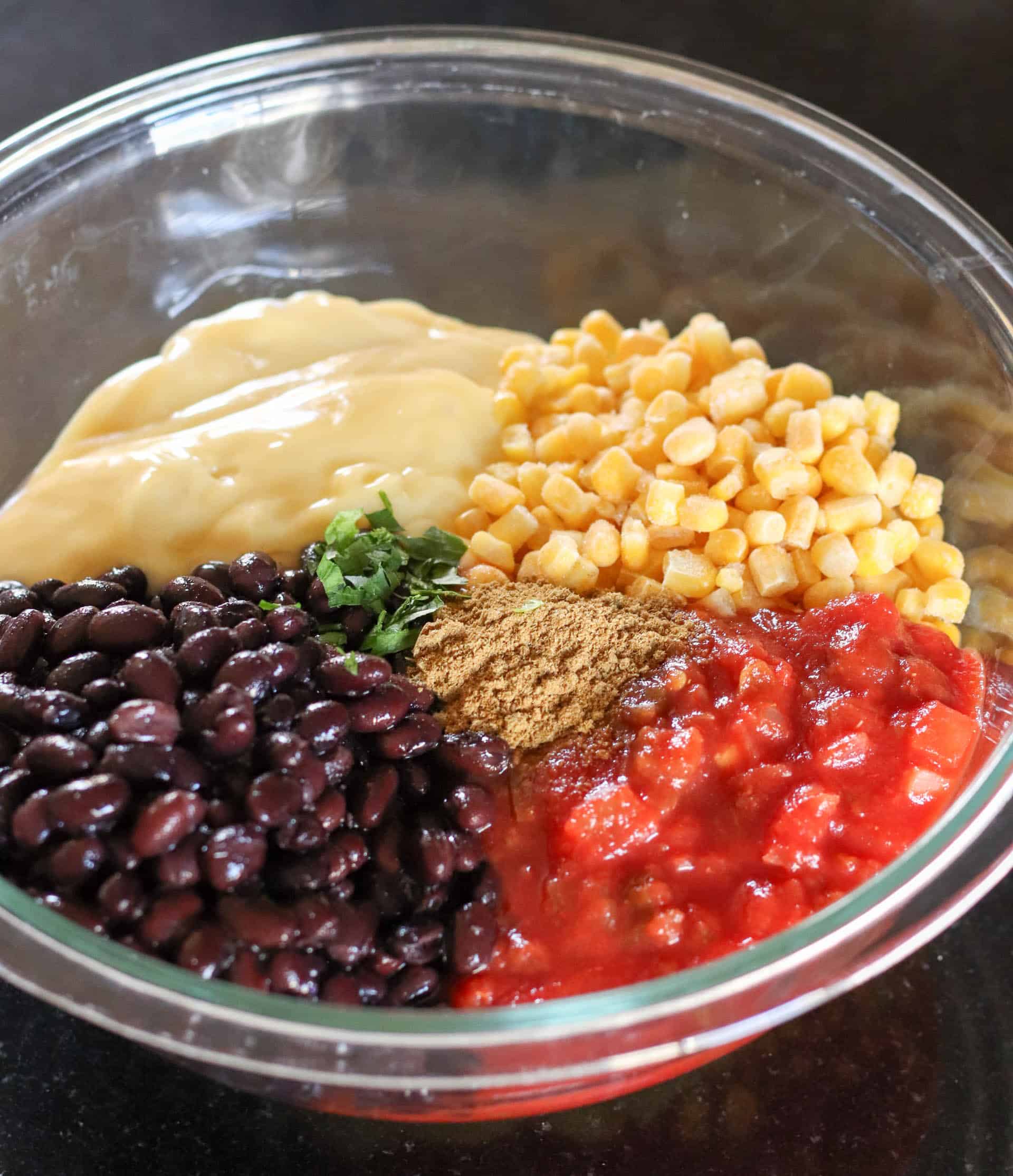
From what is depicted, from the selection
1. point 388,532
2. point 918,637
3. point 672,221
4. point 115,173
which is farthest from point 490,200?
point 918,637

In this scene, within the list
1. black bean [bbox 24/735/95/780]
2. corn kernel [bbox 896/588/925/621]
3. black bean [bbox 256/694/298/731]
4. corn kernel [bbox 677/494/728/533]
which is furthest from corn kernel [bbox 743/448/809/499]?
black bean [bbox 24/735/95/780]

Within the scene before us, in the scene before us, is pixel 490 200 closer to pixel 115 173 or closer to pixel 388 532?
pixel 115 173

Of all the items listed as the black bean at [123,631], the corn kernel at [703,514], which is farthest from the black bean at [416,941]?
the corn kernel at [703,514]

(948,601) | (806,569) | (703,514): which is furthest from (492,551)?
(948,601)

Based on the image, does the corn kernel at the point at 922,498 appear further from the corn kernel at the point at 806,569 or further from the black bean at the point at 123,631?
the black bean at the point at 123,631

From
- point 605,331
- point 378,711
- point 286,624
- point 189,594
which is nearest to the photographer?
point 378,711

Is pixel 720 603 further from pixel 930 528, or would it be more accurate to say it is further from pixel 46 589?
pixel 46 589

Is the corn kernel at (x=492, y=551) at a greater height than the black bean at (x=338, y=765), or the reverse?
the corn kernel at (x=492, y=551)

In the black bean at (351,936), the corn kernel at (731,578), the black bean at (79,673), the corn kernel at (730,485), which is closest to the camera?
the black bean at (351,936)
